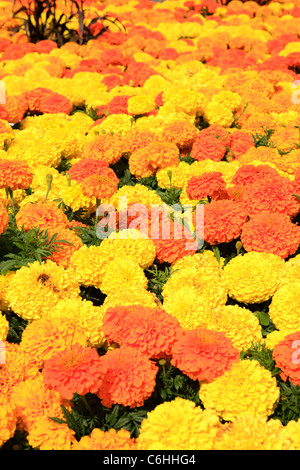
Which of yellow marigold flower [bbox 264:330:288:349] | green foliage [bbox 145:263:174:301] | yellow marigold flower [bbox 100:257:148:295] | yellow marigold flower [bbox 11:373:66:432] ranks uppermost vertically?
yellow marigold flower [bbox 100:257:148:295]

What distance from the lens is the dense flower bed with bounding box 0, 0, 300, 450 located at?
2344mm

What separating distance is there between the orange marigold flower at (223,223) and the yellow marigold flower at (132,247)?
1.35 feet

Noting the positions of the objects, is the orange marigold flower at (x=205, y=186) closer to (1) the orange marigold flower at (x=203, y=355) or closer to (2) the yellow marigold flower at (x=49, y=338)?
(1) the orange marigold flower at (x=203, y=355)

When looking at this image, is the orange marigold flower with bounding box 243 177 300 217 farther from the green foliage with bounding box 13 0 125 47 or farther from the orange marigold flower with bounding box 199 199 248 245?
the green foliage with bounding box 13 0 125 47

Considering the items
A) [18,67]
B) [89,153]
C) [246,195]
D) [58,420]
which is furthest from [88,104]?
[58,420]

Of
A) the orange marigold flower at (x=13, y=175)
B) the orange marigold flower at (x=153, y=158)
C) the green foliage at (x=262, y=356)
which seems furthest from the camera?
the orange marigold flower at (x=153, y=158)

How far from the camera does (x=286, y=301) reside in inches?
118

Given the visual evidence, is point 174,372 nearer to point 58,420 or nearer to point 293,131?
point 58,420

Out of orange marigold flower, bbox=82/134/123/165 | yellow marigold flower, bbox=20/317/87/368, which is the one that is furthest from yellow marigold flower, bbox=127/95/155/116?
yellow marigold flower, bbox=20/317/87/368

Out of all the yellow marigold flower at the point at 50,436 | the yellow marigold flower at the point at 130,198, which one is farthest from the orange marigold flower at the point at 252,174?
the yellow marigold flower at the point at 50,436

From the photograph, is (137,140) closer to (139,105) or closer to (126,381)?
(139,105)

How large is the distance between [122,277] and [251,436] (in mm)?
1372

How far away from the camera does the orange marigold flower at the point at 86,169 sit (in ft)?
13.2

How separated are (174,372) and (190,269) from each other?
2.43 feet
